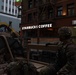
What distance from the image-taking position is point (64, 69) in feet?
9.25

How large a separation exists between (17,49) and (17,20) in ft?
153

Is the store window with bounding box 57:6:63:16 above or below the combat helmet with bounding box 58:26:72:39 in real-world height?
above

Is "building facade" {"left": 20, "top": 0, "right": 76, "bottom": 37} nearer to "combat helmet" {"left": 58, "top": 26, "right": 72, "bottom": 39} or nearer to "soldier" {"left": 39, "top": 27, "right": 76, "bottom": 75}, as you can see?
"soldier" {"left": 39, "top": 27, "right": 76, "bottom": 75}

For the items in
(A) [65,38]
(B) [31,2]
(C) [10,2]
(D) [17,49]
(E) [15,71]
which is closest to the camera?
(E) [15,71]

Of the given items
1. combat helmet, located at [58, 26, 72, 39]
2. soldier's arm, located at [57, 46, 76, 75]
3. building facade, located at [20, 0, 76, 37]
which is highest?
building facade, located at [20, 0, 76, 37]

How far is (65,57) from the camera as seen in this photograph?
296 cm

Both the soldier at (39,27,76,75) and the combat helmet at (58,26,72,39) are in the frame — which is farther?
the combat helmet at (58,26,72,39)

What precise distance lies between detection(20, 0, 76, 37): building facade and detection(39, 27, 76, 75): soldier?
28932mm

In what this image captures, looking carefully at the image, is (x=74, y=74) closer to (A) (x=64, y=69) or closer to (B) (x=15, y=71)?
(A) (x=64, y=69)

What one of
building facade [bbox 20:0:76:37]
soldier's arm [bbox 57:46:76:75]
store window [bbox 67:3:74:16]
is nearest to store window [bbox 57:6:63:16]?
building facade [bbox 20:0:76:37]

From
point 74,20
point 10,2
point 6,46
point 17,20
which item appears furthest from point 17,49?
point 10,2

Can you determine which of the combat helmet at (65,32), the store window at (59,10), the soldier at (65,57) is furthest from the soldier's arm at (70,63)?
the store window at (59,10)

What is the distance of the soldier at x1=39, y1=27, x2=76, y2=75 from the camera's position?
2812 millimetres

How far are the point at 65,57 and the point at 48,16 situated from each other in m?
36.3
